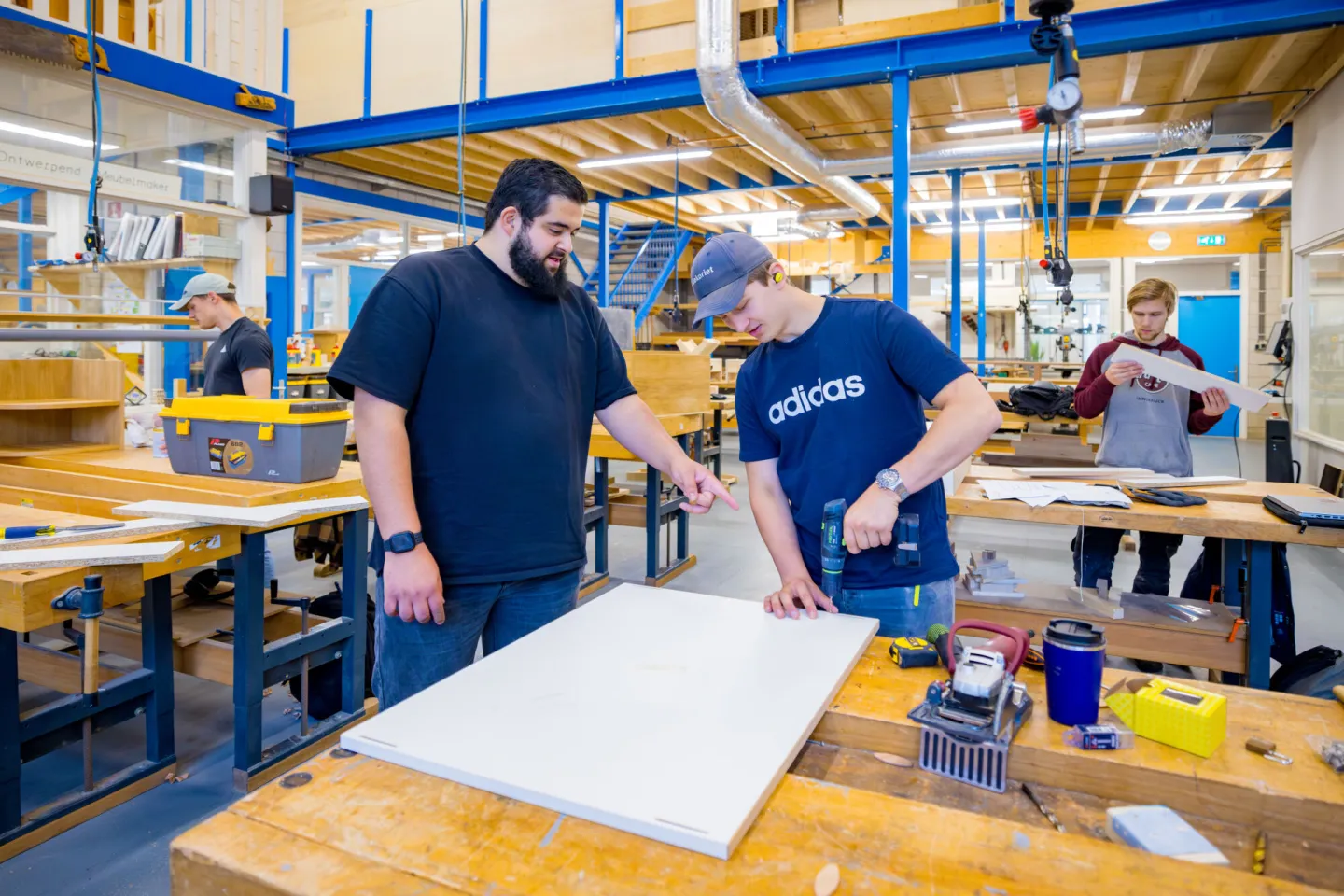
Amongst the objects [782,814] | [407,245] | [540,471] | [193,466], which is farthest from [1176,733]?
[407,245]

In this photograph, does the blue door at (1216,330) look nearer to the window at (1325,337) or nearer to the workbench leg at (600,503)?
the window at (1325,337)

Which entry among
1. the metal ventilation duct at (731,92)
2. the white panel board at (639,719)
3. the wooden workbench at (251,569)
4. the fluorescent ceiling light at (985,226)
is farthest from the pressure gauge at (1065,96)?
the fluorescent ceiling light at (985,226)

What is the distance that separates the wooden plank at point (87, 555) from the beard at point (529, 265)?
1013 mm

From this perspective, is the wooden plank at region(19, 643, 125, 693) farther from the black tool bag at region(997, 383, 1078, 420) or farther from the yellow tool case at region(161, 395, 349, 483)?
the black tool bag at region(997, 383, 1078, 420)

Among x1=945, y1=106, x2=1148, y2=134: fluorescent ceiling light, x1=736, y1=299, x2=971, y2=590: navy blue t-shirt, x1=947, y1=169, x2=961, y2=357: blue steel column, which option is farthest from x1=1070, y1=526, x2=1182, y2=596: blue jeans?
x1=947, y1=169, x2=961, y2=357: blue steel column

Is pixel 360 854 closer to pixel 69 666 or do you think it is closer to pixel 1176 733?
pixel 1176 733

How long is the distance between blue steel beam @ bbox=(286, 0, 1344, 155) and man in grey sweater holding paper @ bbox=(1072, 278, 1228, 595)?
230 centimetres

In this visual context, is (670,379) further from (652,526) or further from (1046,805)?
(1046,805)

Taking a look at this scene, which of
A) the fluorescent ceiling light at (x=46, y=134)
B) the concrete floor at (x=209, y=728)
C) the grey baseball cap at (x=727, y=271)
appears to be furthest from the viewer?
the fluorescent ceiling light at (x=46, y=134)

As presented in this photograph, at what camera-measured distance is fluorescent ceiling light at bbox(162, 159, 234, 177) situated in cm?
668

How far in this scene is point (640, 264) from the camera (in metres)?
10.9

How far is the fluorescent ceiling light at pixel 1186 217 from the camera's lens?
36.2ft

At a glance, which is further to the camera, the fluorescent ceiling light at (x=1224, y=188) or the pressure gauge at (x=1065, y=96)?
the fluorescent ceiling light at (x=1224, y=188)

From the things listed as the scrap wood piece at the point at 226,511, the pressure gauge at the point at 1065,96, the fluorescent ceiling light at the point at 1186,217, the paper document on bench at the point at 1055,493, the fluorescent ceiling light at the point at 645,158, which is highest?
the fluorescent ceiling light at the point at 1186,217
